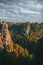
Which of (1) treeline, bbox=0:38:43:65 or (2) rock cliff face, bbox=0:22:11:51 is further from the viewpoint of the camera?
(2) rock cliff face, bbox=0:22:11:51

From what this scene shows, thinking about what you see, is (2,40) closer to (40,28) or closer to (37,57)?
(37,57)

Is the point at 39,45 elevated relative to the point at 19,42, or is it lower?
elevated

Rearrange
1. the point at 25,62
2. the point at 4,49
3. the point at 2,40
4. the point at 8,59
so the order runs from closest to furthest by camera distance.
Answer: the point at 8,59, the point at 25,62, the point at 4,49, the point at 2,40

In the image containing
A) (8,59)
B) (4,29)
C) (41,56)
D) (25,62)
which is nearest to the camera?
(41,56)

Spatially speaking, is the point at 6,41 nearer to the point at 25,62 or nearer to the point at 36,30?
the point at 25,62

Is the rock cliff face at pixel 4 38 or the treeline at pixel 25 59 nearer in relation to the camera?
the treeline at pixel 25 59

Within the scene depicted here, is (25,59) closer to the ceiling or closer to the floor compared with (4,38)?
closer to the floor

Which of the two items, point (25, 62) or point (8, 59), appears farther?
point (25, 62)

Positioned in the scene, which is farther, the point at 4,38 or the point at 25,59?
the point at 4,38

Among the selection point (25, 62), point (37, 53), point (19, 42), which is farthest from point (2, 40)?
point (19, 42)

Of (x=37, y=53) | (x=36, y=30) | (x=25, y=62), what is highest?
(x=37, y=53)
